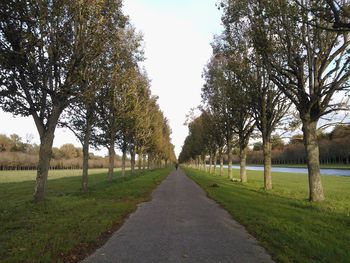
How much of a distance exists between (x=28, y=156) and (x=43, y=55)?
131 meters

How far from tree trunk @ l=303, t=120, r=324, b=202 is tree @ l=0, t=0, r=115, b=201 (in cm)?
1205

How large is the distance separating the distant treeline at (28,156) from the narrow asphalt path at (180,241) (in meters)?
127

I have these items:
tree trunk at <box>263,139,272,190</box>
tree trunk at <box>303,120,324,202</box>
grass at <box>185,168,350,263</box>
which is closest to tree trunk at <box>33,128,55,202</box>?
grass at <box>185,168,350,263</box>

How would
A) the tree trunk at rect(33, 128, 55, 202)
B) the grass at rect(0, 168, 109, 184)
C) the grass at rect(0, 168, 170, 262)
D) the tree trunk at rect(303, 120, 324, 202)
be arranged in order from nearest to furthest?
the grass at rect(0, 168, 170, 262), the tree trunk at rect(33, 128, 55, 202), the tree trunk at rect(303, 120, 324, 202), the grass at rect(0, 168, 109, 184)

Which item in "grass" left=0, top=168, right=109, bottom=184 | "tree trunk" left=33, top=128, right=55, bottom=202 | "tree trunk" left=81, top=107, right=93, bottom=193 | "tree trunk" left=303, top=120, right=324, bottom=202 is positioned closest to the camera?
"tree trunk" left=33, top=128, right=55, bottom=202

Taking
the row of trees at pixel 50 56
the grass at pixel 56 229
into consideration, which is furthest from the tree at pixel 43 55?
the grass at pixel 56 229

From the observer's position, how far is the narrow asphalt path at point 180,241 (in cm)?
738

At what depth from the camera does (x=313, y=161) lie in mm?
18547

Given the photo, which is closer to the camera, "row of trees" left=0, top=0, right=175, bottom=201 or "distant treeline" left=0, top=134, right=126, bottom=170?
"row of trees" left=0, top=0, right=175, bottom=201

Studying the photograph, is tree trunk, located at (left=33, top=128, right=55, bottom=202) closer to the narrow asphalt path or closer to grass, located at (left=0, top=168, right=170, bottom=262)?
grass, located at (left=0, top=168, right=170, bottom=262)

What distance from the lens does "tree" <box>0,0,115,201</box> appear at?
1405 centimetres

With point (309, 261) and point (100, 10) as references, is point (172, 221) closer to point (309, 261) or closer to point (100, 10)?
point (309, 261)

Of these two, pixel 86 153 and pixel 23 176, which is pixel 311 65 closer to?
pixel 86 153

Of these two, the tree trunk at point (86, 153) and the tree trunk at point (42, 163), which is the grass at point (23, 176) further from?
the tree trunk at point (42, 163)
